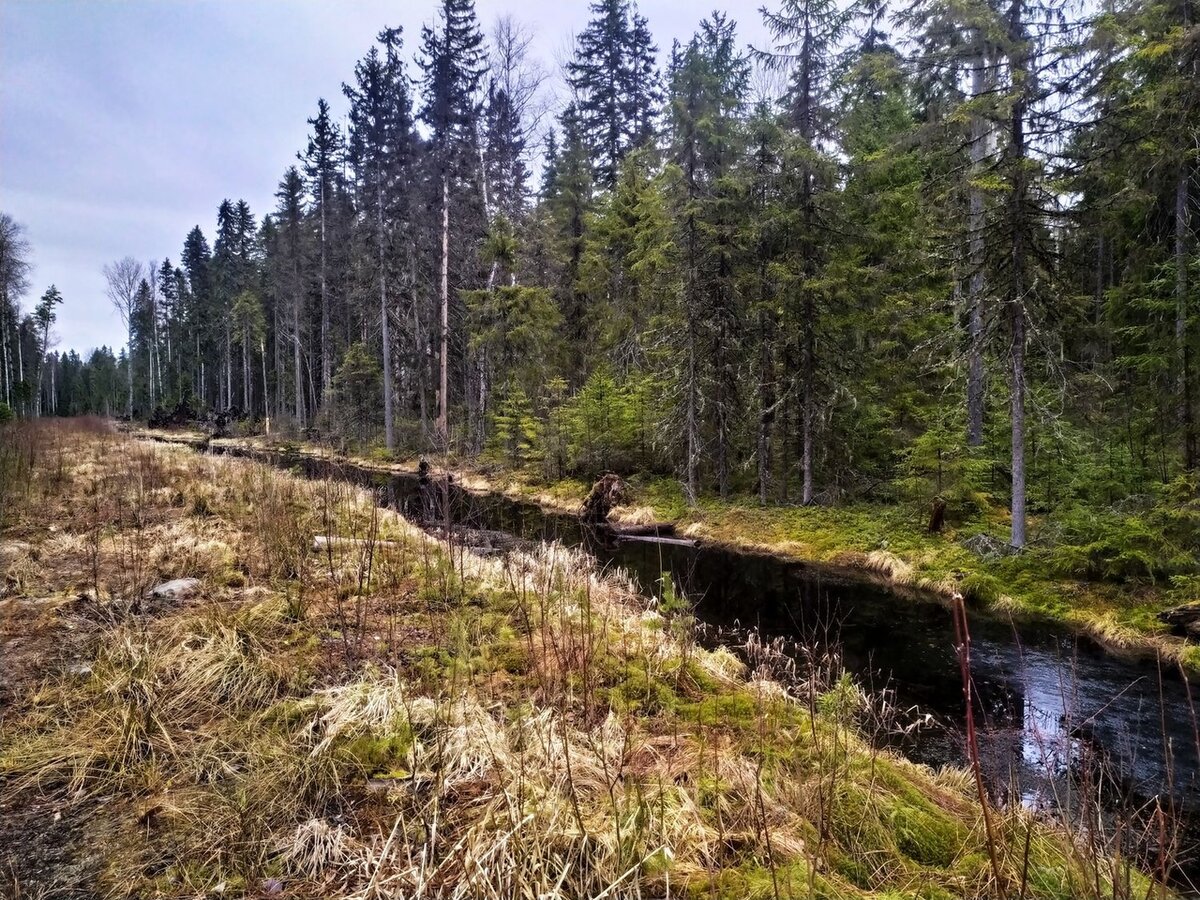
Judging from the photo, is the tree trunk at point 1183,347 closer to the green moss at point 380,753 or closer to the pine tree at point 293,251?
the green moss at point 380,753

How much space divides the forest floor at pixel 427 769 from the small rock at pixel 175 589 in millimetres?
36

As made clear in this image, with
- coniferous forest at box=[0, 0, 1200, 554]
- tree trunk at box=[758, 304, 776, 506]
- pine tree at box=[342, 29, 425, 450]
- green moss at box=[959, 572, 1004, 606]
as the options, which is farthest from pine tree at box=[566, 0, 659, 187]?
green moss at box=[959, 572, 1004, 606]

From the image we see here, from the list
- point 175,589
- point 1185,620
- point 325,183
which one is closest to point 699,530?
point 1185,620

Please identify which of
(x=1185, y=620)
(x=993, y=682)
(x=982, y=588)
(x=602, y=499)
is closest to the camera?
(x=993, y=682)

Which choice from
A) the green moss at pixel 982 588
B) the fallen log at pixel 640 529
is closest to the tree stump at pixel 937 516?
the green moss at pixel 982 588

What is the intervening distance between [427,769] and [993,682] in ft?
22.5

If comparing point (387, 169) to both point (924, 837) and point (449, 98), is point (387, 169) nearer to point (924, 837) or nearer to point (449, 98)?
point (449, 98)

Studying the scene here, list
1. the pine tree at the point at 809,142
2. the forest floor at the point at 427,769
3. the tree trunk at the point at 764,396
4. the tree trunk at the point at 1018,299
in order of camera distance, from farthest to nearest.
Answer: the tree trunk at the point at 764,396
the pine tree at the point at 809,142
the tree trunk at the point at 1018,299
the forest floor at the point at 427,769

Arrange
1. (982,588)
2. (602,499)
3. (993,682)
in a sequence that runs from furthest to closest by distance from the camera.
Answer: (602,499), (982,588), (993,682)

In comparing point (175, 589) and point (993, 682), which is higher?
point (175, 589)

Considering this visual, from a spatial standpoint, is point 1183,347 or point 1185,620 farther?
point 1183,347

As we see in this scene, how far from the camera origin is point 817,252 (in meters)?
14.9

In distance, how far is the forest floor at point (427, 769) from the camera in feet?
7.74

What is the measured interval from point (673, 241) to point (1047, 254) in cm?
806
